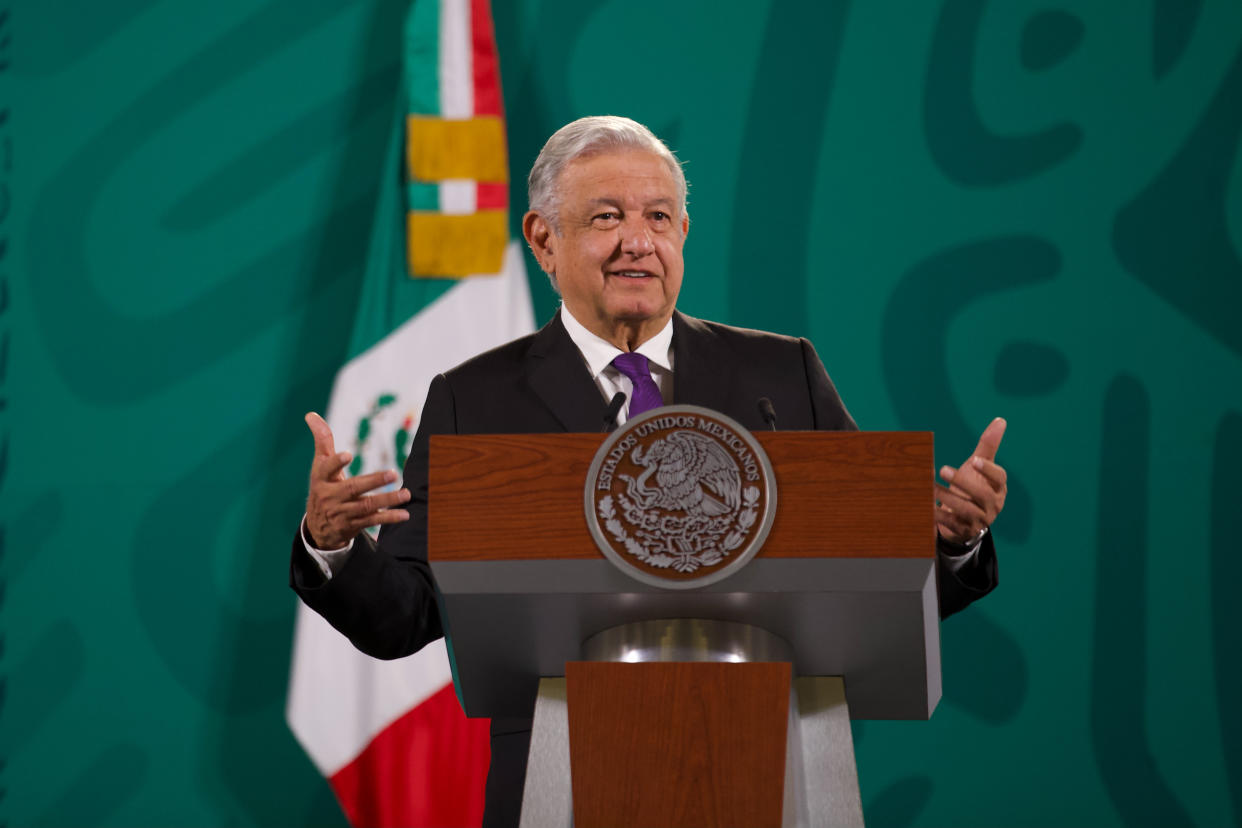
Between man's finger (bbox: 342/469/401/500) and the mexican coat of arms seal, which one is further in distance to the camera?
man's finger (bbox: 342/469/401/500)

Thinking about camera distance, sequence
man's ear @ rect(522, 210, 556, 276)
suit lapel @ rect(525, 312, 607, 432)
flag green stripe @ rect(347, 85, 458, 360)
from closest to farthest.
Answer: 1. suit lapel @ rect(525, 312, 607, 432)
2. man's ear @ rect(522, 210, 556, 276)
3. flag green stripe @ rect(347, 85, 458, 360)

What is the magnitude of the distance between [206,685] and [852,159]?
2.42 metres

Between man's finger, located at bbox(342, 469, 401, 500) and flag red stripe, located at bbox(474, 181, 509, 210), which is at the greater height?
flag red stripe, located at bbox(474, 181, 509, 210)

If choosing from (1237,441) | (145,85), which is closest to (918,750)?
(1237,441)

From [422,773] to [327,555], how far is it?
86.0 inches

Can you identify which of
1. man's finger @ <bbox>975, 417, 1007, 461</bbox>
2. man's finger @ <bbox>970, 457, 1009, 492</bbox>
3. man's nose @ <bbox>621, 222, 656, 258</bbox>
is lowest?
man's finger @ <bbox>970, 457, 1009, 492</bbox>

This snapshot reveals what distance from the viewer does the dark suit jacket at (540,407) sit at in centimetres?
151

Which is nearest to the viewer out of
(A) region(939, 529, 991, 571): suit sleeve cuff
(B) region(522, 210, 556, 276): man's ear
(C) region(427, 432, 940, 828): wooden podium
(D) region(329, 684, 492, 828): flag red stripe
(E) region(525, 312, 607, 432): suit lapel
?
(C) region(427, 432, 940, 828): wooden podium

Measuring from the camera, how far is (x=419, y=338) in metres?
3.60

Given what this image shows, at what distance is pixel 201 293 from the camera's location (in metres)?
3.80

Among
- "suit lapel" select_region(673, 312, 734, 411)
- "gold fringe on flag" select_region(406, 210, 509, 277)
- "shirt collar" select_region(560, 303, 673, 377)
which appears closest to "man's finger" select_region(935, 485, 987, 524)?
"suit lapel" select_region(673, 312, 734, 411)

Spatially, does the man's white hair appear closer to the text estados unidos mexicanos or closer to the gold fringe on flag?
the text estados unidos mexicanos

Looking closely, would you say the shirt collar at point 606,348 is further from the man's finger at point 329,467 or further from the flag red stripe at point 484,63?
the flag red stripe at point 484,63

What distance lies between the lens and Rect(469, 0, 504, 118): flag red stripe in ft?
12.0
